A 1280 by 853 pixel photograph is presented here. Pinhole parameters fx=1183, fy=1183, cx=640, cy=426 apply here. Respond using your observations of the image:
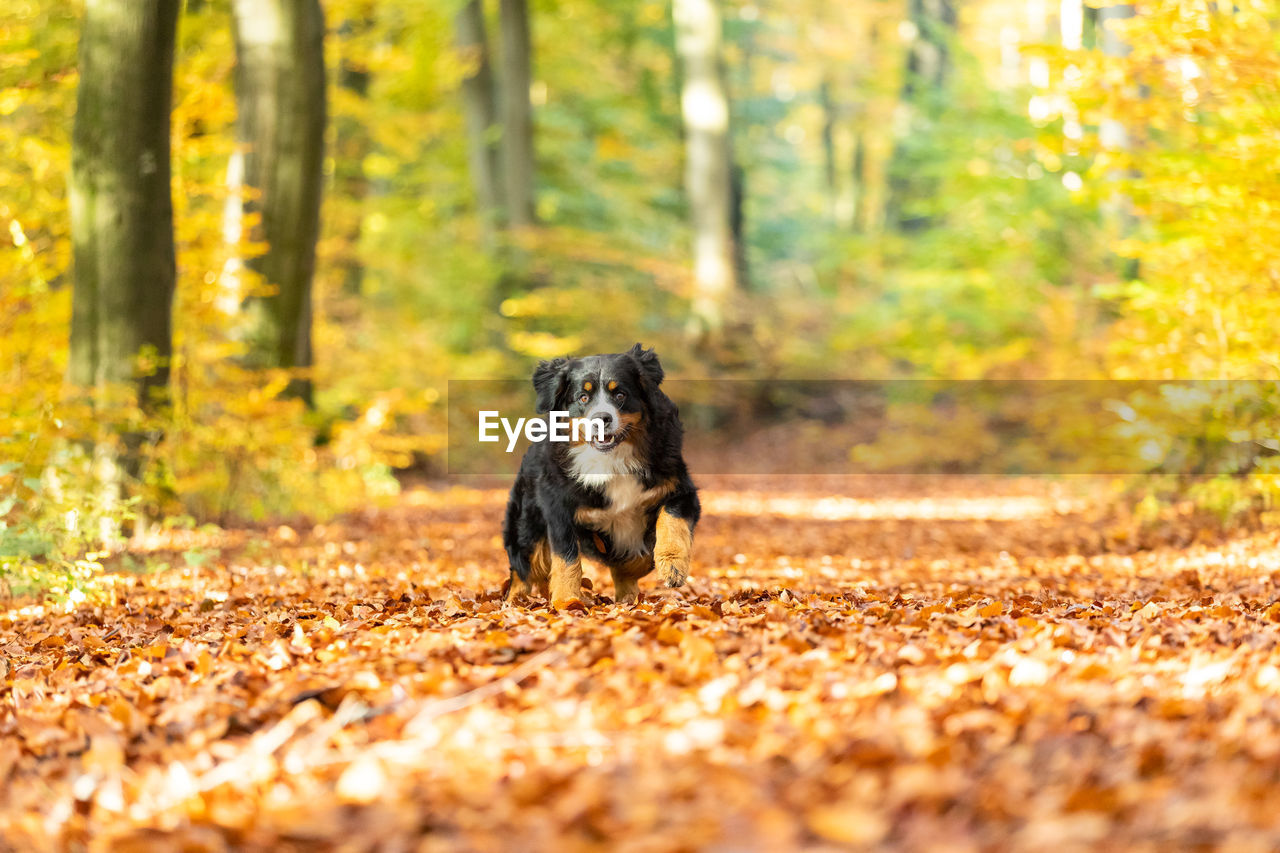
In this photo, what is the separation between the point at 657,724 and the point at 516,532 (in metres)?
3.09

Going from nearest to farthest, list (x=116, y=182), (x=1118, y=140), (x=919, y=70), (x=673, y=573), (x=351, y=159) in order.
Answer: (x=673, y=573), (x=116, y=182), (x=1118, y=140), (x=351, y=159), (x=919, y=70)

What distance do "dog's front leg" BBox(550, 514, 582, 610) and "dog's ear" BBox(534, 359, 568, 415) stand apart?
0.65 m

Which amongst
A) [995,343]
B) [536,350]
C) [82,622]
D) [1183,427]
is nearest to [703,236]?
[536,350]

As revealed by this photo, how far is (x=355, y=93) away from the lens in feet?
62.4

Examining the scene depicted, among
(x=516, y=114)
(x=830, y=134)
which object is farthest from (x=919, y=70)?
(x=516, y=114)

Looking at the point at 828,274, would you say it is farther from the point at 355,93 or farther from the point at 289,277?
the point at 289,277

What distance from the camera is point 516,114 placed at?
21250 millimetres

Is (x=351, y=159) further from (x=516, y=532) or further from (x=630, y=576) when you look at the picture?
(x=630, y=576)

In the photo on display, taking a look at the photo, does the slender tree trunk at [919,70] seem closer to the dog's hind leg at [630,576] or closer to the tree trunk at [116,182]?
the tree trunk at [116,182]

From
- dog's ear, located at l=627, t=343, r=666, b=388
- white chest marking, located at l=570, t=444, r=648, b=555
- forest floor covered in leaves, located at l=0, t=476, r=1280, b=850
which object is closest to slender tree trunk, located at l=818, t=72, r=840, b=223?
dog's ear, located at l=627, t=343, r=666, b=388

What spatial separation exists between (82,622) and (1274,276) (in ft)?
26.0

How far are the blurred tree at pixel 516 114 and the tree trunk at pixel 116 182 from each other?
12.9m
